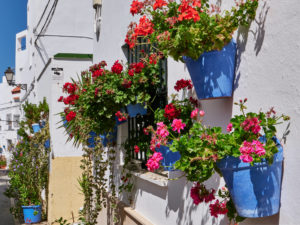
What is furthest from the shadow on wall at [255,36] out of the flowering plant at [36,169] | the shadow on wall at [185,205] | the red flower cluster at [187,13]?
the flowering plant at [36,169]

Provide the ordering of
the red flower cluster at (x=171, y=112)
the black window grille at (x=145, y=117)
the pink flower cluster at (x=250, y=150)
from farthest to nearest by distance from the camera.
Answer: the black window grille at (x=145, y=117) → the red flower cluster at (x=171, y=112) → the pink flower cluster at (x=250, y=150)

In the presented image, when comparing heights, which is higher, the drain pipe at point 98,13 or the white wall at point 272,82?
the drain pipe at point 98,13

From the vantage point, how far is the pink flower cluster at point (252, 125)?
6.55 ft

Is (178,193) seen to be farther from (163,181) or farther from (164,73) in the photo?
(164,73)

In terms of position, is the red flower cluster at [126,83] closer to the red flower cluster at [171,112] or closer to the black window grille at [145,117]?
the black window grille at [145,117]

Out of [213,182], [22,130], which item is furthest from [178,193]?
[22,130]

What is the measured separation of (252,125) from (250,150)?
0.14 metres

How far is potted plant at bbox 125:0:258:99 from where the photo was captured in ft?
8.04

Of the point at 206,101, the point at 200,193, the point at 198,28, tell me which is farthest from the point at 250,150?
the point at 206,101

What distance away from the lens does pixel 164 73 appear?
462 cm

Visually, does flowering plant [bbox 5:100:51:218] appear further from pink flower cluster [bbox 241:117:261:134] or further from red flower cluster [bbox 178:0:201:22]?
pink flower cluster [bbox 241:117:261:134]

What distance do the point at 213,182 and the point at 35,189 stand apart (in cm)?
707

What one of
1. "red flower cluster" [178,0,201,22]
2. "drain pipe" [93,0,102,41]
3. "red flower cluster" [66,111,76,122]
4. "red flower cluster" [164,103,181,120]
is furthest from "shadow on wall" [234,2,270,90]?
"drain pipe" [93,0,102,41]

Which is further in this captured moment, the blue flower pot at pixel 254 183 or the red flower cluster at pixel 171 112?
the red flower cluster at pixel 171 112
